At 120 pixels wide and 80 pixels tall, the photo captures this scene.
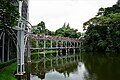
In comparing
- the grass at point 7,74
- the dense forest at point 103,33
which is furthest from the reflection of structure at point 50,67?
the dense forest at point 103,33

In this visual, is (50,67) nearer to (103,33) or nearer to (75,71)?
(75,71)

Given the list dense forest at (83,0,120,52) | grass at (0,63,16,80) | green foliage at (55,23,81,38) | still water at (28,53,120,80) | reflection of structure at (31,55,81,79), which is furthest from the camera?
green foliage at (55,23,81,38)

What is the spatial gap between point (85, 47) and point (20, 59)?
43.7 metres

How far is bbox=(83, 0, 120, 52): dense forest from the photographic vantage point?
174 feet

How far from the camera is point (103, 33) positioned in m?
56.8

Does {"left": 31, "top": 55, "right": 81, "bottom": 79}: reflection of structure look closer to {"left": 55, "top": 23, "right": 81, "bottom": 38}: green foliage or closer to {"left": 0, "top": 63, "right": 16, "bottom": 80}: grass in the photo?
{"left": 0, "top": 63, "right": 16, "bottom": 80}: grass

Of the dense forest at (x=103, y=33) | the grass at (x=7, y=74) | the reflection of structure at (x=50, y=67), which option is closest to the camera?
the grass at (x=7, y=74)

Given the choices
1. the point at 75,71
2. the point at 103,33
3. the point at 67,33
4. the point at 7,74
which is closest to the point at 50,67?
the point at 75,71

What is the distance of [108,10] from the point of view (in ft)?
205

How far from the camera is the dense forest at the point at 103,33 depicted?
5319 cm

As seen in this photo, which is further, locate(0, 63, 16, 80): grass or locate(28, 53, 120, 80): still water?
locate(28, 53, 120, 80): still water

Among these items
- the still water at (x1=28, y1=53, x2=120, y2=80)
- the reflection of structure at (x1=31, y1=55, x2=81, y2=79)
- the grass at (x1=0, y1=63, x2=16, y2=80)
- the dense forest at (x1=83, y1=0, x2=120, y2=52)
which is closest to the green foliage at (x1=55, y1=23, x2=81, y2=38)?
the dense forest at (x1=83, y1=0, x2=120, y2=52)

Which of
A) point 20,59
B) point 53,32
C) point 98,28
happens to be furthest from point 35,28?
point 20,59

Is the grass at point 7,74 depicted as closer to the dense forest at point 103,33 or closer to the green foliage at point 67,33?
the dense forest at point 103,33
